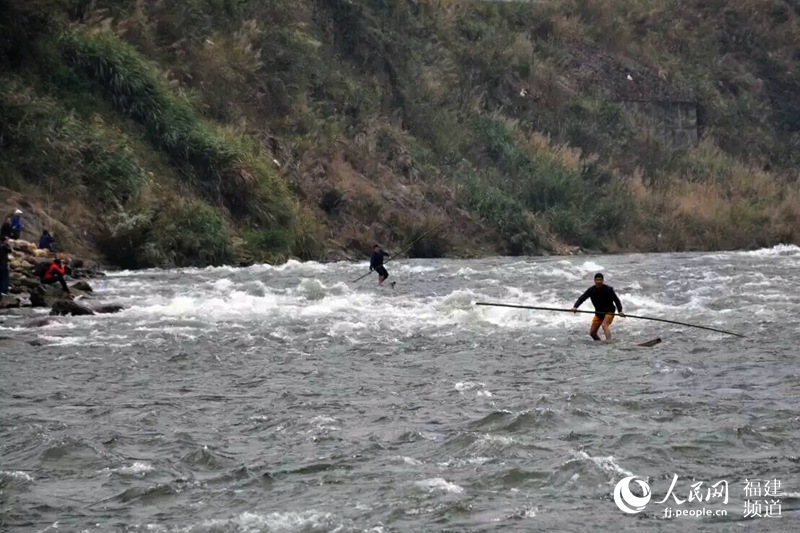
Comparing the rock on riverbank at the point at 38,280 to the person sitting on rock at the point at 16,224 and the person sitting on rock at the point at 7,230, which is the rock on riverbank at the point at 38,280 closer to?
the person sitting on rock at the point at 7,230

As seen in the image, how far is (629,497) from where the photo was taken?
399 inches

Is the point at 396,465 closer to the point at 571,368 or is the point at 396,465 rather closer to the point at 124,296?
the point at 571,368

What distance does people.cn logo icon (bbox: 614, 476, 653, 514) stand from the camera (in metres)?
9.90

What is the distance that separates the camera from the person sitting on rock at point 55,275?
76.5 feet

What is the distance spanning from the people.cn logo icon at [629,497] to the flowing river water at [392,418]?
3 cm

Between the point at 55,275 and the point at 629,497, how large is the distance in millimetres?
15952

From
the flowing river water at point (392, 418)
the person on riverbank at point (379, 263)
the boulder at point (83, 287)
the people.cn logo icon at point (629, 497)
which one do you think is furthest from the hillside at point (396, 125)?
the people.cn logo icon at point (629, 497)

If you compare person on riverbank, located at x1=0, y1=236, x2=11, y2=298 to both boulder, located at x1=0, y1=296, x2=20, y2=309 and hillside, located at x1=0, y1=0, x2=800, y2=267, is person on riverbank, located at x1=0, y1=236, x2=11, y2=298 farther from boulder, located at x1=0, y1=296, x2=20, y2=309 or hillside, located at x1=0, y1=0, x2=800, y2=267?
hillside, located at x1=0, y1=0, x2=800, y2=267

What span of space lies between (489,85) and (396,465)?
41694 mm

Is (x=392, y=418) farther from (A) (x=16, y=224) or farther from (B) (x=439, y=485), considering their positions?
(A) (x=16, y=224)

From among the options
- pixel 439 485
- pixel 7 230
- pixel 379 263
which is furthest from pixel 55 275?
pixel 439 485

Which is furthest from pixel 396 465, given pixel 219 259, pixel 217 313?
pixel 219 259

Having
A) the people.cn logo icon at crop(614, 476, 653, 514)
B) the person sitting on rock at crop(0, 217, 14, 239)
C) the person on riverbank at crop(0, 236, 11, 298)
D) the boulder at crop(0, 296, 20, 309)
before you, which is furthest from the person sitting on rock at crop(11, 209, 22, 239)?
the people.cn logo icon at crop(614, 476, 653, 514)

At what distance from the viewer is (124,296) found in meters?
23.9
